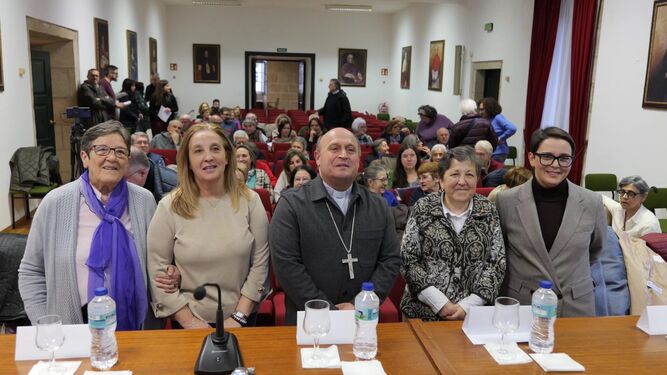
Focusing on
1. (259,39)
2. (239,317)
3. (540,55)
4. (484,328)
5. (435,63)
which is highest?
(259,39)

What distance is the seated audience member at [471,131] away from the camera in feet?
22.2

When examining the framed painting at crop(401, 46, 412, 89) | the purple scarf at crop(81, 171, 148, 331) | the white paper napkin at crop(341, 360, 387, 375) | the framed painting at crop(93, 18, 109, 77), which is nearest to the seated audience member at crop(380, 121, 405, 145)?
the framed painting at crop(93, 18, 109, 77)

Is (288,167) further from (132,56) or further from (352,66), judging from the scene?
(352,66)

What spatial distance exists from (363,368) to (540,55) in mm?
8683

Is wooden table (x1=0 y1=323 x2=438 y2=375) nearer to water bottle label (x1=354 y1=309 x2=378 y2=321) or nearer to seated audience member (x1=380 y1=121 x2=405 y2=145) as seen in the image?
water bottle label (x1=354 y1=309 x2=378 y2=321)

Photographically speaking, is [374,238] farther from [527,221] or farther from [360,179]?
[360,179]

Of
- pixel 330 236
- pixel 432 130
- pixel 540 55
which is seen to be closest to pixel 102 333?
pixel 330 236

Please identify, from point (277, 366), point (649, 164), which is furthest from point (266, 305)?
point (649, 164)

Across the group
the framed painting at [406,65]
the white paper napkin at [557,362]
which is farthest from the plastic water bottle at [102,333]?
the framed painting at [406,65]

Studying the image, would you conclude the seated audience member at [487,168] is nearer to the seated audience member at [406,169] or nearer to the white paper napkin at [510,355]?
the seated audience member at [406,169]

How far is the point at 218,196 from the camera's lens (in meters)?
2.46

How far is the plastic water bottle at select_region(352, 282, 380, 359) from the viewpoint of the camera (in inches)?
76.0

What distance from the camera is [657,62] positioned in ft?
21.0

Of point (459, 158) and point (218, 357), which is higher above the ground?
point (459, 158)
